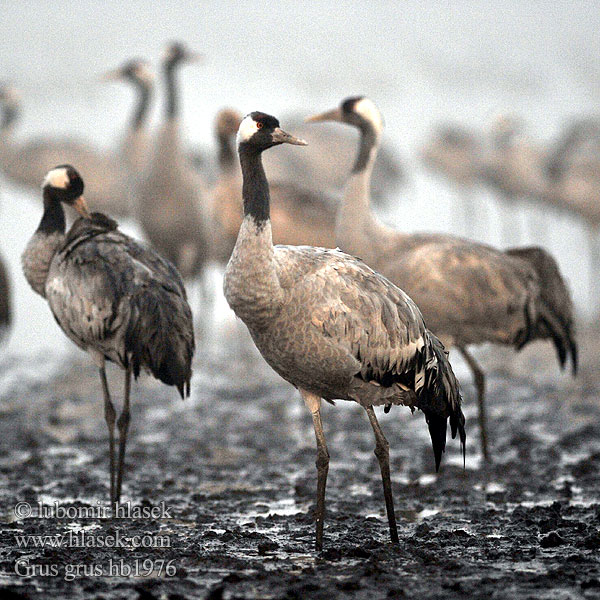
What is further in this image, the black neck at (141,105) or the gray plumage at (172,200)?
the black neck at (141,105)

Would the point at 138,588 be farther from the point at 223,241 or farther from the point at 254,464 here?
the point at 223,241

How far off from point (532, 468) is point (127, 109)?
2091 cm

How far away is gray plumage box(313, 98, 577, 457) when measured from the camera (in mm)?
7188

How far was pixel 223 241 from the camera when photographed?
33.8 ft

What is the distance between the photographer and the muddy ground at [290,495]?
14.5ft

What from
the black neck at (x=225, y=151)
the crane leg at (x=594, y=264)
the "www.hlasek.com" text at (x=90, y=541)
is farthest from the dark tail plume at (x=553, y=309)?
the crane leg at (x=594, y=264)

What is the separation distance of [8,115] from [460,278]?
34.9 feet

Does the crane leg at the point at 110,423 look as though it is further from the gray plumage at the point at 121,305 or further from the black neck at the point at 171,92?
the black neck at the point at 171,92

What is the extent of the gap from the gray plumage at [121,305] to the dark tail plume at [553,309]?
2.53 m

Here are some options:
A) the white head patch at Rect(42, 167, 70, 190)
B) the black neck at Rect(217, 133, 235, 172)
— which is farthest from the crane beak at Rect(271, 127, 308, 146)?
the black neck at Rect(217, 133, 235, 172)

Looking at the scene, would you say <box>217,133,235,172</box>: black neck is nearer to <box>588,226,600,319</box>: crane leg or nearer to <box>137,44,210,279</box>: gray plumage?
<box>137,44,210,279</box>: gray plumage

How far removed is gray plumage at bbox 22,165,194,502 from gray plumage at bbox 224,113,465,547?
2.93 feet

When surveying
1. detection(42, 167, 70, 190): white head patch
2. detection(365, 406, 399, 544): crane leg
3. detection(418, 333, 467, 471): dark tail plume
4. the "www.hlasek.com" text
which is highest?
detection(42, 167, 70, 190): white head patch

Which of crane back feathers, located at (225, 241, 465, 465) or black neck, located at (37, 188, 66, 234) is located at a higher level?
black neck, located at (37, 188, 66, 234)
